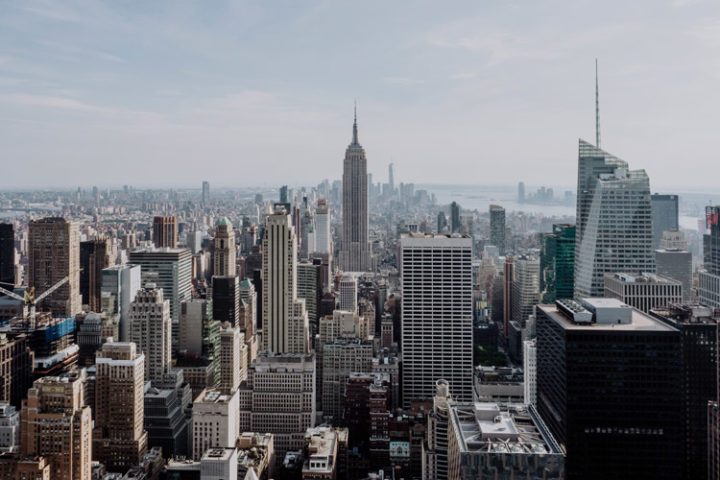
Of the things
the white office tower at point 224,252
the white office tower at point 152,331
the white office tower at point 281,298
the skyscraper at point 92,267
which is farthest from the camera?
the white office tower at point 224,252

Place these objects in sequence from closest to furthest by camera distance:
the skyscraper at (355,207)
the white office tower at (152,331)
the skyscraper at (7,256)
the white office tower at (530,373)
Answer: the white office tower at (530,373), the white office tower at (152,331), the skyscraper at (7,256), the skyscraper at (355,207)

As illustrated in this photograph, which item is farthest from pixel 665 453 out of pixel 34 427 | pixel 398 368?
pixel 398 368

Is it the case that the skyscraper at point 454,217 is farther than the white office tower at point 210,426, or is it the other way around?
the skyscraper at point 454,217

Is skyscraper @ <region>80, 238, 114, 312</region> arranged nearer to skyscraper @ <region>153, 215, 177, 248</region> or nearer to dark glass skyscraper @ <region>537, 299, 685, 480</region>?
skyscraper @ <region>153, 215, 177, 248</region>

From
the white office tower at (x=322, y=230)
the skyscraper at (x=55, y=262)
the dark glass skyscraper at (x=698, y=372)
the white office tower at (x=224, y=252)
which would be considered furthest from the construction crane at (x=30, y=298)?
the white office tower at (x=322, y=230)

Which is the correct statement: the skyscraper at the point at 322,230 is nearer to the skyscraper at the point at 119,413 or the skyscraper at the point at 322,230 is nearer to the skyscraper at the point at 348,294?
the skyscraper at the point at 348,294

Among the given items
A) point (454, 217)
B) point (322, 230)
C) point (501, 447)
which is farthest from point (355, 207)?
point (501, 447)

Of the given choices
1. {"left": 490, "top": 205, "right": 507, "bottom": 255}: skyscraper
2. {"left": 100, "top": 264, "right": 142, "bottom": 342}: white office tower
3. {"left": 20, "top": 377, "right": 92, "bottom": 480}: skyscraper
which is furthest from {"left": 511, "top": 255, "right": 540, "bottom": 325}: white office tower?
{"left": 20, "top": 377, "right": 92, "bottom": 480}: skyscraper
